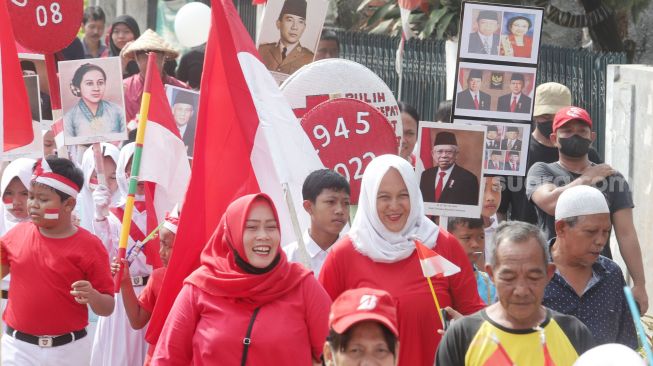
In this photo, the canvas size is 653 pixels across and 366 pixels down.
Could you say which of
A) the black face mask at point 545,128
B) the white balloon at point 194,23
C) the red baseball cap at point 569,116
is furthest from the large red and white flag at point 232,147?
the white balloon at point 194,23

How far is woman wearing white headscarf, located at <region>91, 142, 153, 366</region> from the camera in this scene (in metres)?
8.77

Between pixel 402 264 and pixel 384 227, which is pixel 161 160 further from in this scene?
pixel 402 264

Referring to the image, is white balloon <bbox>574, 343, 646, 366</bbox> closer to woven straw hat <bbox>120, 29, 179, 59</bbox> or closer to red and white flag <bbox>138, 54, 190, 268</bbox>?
red and white flag <bbox>138, 54, 190, 268</bbox>

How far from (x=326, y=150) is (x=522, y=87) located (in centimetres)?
139

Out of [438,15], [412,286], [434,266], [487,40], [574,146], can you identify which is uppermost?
A: [438,15]

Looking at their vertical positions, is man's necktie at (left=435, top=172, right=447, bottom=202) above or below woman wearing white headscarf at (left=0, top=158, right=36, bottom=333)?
above

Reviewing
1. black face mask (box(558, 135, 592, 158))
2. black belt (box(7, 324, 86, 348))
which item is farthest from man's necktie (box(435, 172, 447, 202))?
black belt (box(7, 324, 86, 348))

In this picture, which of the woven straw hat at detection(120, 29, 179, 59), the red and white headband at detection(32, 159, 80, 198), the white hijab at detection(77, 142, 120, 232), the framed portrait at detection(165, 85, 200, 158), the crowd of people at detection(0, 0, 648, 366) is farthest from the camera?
the woven straw hat at detection(120, 29, 179, 59)

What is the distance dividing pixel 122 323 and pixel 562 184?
278 cm

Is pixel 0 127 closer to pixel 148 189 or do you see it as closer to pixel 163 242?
pixel 163 242

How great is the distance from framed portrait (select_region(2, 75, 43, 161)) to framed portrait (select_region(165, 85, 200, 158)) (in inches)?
45.9

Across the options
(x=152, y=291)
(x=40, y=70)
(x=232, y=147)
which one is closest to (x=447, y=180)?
(x=232, y=147)

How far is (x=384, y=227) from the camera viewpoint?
21.3 feet

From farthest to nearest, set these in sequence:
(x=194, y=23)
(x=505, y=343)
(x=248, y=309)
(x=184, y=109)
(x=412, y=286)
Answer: (x=194, y=23)
(x=184, y=109)
(x=412, y=286)
(x=248, y=309)
(x=505, y=343)
